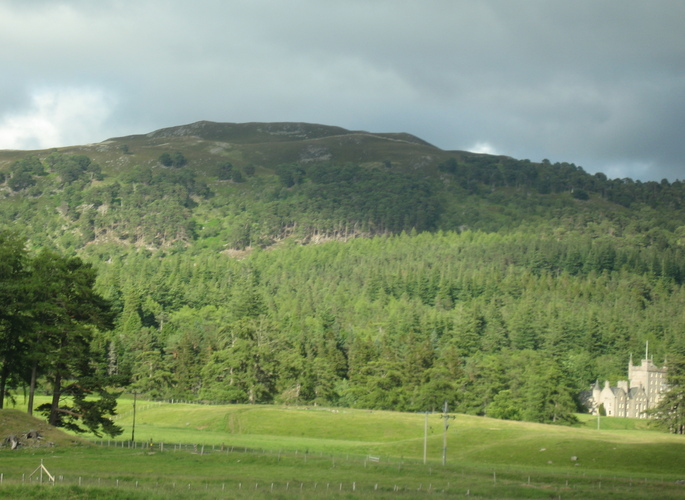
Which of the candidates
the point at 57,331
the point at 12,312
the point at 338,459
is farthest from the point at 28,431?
the point at 338,459

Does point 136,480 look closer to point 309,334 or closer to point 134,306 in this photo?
point 309,334

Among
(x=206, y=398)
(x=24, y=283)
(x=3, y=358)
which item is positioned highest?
(x=24, y=283)

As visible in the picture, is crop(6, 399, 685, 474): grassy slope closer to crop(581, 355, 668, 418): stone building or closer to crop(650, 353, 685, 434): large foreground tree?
crop(650, 353, 685, 434): large foreground tree

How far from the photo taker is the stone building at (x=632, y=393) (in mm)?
169500

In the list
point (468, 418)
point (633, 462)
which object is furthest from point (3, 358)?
point (468, 418)

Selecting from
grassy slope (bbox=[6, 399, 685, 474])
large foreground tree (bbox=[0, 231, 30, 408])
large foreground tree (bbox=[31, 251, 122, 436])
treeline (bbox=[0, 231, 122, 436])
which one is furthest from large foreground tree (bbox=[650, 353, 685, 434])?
large foreground tree (bbox=[0, 231, 30, 408])

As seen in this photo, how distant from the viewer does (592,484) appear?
2739 inches

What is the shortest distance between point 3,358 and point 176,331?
13055 centimetres

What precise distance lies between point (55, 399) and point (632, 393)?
139m

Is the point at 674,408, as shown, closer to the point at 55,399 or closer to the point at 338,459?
the point at 338,459

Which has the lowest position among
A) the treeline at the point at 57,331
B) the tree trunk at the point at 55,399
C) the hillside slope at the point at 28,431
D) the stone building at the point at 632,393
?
the stone building at the point at 632,393

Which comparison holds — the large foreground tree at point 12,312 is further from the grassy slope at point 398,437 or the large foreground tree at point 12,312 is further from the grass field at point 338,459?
the grassy slope at point 398,437

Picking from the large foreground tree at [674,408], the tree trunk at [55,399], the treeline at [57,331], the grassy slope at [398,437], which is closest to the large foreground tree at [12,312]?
the treeline at [57,331]

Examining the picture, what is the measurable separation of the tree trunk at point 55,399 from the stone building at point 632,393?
425 ft
